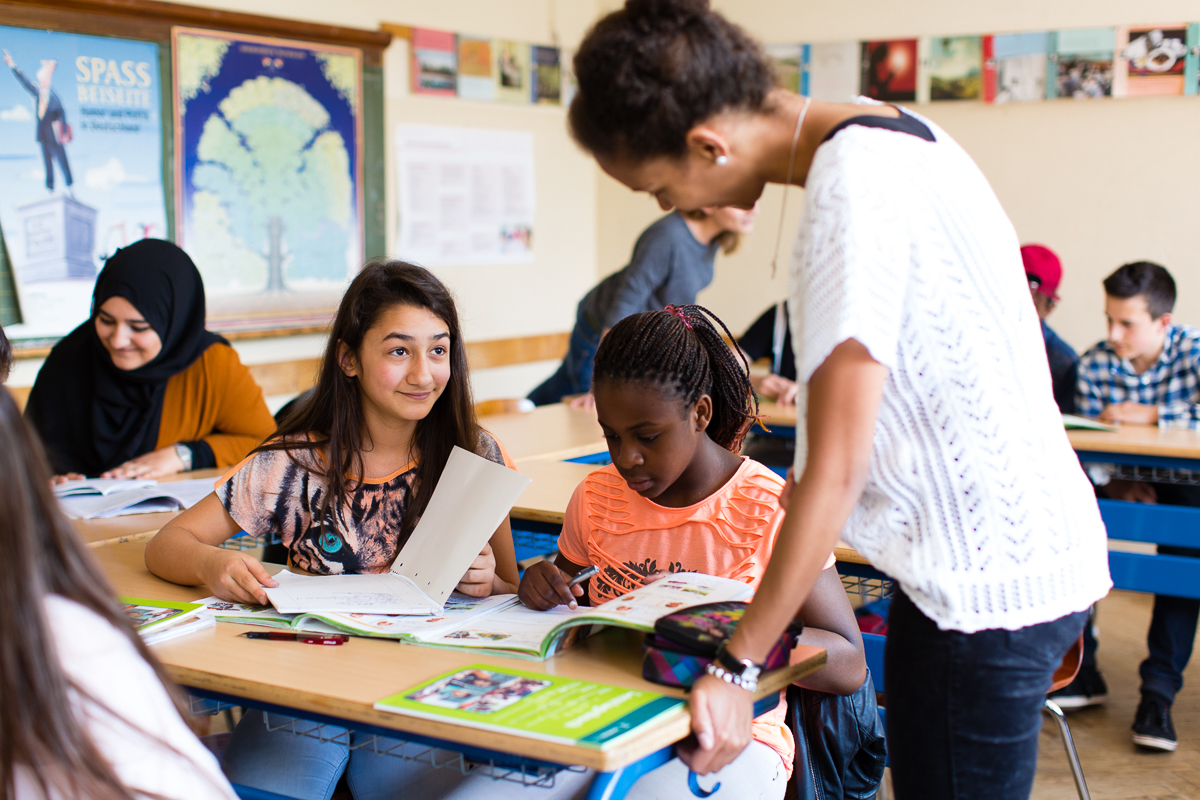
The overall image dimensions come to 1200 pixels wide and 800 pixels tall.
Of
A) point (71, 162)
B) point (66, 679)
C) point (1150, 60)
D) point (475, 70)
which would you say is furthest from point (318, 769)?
point (1150, 60)

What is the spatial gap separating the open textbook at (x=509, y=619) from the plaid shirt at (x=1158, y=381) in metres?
2.47

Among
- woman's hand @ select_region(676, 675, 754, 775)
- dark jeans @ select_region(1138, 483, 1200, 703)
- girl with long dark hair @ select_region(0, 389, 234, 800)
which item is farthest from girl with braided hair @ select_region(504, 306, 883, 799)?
dark jeans @ select_region(1138, 483, 1200, 703)

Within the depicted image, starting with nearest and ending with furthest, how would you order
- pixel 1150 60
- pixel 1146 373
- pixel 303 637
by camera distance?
pixel 303 637 → pixel 1146 373 → pixel 1150 60

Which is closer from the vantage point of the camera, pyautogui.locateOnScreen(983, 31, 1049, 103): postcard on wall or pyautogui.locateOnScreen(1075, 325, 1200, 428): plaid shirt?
pyautogui.locateOnScreen(1075, 325, 1200, 428): plaid shirt

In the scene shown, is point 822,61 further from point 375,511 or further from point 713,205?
point 713,205

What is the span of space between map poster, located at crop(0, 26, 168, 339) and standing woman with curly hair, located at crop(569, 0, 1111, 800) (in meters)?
2.88

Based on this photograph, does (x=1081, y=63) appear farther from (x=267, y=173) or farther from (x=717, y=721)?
(x=717, y=721)

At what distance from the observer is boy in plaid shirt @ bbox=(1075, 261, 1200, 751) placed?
10.3 ft

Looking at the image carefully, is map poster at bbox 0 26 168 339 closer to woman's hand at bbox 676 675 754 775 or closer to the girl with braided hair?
the girl with braided hair

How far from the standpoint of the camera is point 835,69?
185 inches

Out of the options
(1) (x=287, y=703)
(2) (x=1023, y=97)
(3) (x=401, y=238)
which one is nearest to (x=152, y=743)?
(1) (x=287, y=703)

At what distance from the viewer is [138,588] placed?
1555mm

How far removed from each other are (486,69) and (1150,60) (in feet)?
8.91

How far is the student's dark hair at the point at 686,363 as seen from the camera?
1.46m
